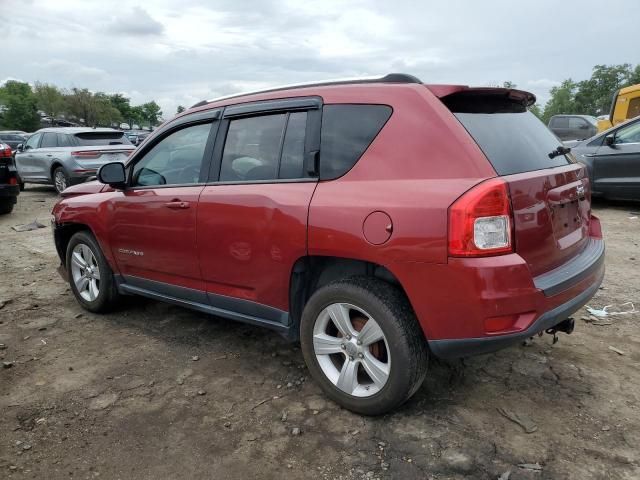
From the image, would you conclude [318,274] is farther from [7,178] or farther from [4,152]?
[7,178]

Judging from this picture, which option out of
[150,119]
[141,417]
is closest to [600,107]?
[141,417]

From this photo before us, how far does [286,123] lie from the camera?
3.07m

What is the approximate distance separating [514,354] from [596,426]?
32.8 inches

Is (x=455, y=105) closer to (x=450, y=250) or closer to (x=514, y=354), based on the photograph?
(x=450, y=250)

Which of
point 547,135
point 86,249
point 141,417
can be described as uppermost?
point 547,135

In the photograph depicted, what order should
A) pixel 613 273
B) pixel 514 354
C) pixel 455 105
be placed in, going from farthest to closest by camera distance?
pixel 613 273 → pixel 514 354 → pixel 455 105

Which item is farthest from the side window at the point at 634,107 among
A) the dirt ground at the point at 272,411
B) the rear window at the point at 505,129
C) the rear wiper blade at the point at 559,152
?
the rear window at the point at 505,129

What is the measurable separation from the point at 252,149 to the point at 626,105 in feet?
40.8

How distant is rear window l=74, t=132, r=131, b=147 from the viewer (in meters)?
12.0

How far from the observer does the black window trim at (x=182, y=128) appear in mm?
3426

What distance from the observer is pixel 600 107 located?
62062 mm

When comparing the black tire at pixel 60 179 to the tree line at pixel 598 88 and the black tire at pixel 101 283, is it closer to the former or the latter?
the black tire at pixel 101 283

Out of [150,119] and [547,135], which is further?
[150,119]

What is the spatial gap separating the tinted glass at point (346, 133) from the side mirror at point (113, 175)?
1.84 m
